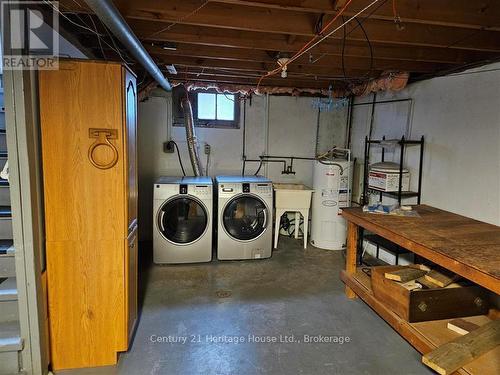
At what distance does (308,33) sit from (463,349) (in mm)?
2145

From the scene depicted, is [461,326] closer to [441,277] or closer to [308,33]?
[441,277]

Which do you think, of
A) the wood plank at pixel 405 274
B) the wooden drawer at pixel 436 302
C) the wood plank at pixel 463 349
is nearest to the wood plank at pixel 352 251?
the wood plank at pixel 405 274

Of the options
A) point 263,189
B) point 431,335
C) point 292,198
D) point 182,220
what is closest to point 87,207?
point 182,220

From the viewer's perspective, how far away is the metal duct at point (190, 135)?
3.92 meters

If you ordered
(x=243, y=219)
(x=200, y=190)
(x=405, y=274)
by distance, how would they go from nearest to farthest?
(x=405, y=274)
(x=200, y=190)
(x=243, y=219)

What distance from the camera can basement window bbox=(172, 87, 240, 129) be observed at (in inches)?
168

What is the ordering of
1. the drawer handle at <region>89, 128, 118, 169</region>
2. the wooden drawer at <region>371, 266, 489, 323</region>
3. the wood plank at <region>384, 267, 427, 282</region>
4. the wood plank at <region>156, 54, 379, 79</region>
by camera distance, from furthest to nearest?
the wood plank at <region>156, 54, 379, 79</region>, the wood plank at <region>384, 267, 427, 282</region>, the wooden drawer at <region>371, 266, 489, 323</region>, the drawer handle at <region>89, 128, 118, 169</region>

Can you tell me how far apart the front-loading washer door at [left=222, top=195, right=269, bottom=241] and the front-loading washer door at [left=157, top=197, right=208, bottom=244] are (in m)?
0.27

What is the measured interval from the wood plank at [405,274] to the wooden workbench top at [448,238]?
0.92 feet

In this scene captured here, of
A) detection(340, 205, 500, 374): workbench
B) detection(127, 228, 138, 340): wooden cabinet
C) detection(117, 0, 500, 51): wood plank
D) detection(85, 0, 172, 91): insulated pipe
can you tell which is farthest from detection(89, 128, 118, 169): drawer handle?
detection(340, 205, 500, 374): workbench

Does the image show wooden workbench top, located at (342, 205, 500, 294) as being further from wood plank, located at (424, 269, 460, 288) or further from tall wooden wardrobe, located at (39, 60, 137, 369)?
tall wooden wardrobe, located at (39, 60, 137, 369)

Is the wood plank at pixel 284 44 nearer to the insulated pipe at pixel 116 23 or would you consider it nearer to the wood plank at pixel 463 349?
the insulated pipe at pixel 116 23

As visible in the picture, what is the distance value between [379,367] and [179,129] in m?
3.43

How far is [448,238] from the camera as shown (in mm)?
2035
